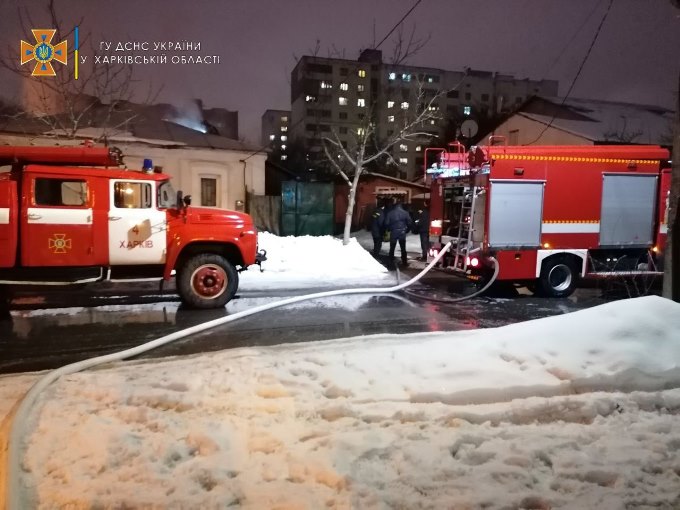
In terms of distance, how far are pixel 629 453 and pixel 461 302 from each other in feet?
20.5

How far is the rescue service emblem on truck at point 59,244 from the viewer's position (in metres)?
7.79

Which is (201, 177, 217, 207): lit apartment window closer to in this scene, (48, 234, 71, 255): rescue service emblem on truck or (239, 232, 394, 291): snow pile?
(239, 232, 394, 291): snow pile

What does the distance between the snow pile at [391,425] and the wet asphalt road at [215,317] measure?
3.93ft

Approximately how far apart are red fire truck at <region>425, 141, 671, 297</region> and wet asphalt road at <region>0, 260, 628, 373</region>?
68 centimetres

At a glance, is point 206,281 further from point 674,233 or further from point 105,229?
point 674,233

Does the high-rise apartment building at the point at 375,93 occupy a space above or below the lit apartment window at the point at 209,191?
above

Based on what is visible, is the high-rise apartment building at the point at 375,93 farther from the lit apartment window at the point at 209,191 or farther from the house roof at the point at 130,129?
the lit apartment window at the point at 209,191

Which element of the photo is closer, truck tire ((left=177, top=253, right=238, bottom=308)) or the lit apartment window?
truck tire ((left=177, top=253, right=238, bottom=308))

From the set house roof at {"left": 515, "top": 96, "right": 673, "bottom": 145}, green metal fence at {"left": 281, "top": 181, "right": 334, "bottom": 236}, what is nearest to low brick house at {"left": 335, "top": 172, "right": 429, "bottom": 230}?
green metal fence at {"left": 281, "top": 181, "right": 334, "bottom": 236}

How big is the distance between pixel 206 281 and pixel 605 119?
81.1 feet

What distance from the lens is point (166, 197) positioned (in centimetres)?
859

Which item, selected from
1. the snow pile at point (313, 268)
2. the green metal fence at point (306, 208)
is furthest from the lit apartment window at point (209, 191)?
the snow pile at point (313, 268)

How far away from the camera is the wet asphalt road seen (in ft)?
20.6

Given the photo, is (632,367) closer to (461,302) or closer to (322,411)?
(322,411)
